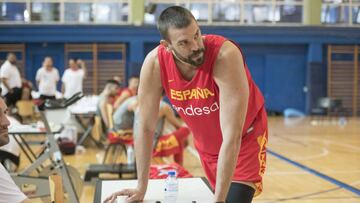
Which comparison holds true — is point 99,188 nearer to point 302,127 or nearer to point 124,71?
point 302,127

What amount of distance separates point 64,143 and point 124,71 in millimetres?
8497

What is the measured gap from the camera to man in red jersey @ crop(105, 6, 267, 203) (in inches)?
85.0

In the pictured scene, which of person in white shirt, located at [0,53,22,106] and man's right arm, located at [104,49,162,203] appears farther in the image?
person in white shirt, located at [0,53,22,106]

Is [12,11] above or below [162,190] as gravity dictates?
above

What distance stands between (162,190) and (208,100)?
59 centimetres

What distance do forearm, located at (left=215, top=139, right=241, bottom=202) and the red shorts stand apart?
45cm

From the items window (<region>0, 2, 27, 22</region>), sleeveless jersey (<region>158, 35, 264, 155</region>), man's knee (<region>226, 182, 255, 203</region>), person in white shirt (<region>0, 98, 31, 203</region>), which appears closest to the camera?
person in white shirt (<region>0, 98, 31, 203</region>)

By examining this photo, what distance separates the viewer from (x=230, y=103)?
2230 mm

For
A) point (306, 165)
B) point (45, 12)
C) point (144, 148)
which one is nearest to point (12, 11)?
point (45, 12)

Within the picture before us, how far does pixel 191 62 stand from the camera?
219cm

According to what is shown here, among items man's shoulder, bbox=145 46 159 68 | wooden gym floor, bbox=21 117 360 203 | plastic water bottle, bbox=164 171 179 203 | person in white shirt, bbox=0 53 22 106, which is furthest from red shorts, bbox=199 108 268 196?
person in white shirt, bbox=0 53 22 106

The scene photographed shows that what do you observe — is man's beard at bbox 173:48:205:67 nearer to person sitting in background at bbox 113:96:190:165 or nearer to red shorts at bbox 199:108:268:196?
red shorts at bbox 199:108:268:196

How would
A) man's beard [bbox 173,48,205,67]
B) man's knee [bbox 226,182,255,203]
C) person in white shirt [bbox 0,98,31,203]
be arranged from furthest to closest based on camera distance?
man's knee [bbox 226,182,255,203] < man's beard [bbox 173,48,205,67] < person in white shirt [bbox 0,98,31,203]

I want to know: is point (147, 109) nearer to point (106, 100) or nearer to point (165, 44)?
point (165, 44)
